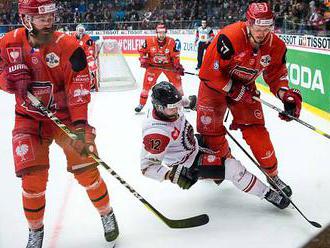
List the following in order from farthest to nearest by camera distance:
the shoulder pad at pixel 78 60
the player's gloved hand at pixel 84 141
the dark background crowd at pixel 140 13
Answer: the dark background crowd at pixel 140 13 < the shoulder pad at pixel 78 60 < the player's gloved hand at pixel 84 141

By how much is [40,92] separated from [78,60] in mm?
254

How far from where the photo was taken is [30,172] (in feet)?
6.55

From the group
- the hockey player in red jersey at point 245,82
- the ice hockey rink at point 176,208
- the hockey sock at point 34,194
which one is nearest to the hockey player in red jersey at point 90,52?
the ice hockey rink at point 176,208

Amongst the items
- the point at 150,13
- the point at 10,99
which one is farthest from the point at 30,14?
the point at 150,13

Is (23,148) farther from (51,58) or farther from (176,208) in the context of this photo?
(176,208)

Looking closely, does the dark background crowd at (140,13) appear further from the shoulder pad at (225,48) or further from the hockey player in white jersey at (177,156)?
the hockey player in white jersey at (177,156)

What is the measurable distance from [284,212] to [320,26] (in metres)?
4.65

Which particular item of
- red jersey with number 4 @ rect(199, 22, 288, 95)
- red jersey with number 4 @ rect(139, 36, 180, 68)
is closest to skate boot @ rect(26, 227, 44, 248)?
red jersey with number 4 @ rect(199, 22, 288, 95)

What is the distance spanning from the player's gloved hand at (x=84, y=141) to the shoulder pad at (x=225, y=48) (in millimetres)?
1012

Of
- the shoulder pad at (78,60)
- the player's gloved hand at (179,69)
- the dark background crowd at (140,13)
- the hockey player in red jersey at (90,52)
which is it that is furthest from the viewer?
the dark background crowd at (140,13)

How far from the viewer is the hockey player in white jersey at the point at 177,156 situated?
2.29 m

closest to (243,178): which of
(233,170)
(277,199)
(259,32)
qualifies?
(233,170)

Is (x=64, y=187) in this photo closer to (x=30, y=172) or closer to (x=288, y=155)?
(x=30, y=172)

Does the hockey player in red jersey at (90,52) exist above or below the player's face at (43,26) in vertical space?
below
